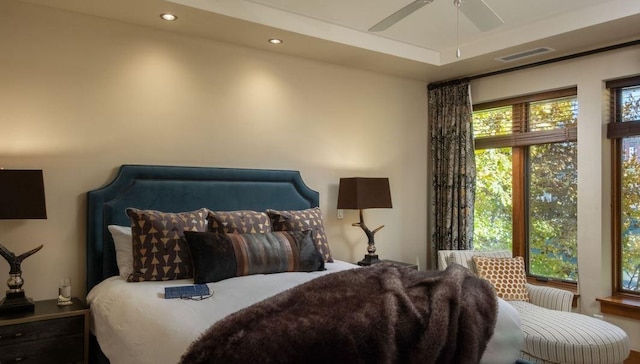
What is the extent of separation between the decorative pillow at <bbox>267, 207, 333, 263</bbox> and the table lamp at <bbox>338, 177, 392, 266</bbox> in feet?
1.84

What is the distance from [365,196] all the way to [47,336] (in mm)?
2615

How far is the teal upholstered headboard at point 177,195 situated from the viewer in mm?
3223

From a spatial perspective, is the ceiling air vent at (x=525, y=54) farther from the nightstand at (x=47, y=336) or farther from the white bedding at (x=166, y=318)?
the nightstand at (x=47, y=336)

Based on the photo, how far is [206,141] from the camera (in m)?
3.79

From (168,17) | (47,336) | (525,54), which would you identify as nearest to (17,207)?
(47,336)

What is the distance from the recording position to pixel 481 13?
2.63m

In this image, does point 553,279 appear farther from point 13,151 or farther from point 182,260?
point 13,151

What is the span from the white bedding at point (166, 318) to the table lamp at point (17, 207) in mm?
413

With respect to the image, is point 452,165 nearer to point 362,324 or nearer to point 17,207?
point 362,324

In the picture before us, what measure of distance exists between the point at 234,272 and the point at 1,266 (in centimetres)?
150

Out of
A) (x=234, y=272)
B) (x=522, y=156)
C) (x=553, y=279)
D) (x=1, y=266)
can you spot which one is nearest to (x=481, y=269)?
(x=553, y=279)

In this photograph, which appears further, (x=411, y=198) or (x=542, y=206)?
(x=411, y=198)

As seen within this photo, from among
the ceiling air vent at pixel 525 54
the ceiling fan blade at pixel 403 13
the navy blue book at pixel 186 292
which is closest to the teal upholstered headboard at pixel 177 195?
the navy blue book at pixel 186 292

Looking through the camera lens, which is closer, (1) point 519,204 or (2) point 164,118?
(2) point 164,118
